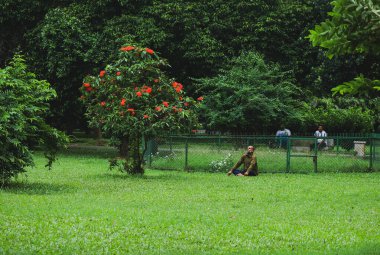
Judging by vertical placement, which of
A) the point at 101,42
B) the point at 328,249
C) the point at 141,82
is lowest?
the point at 328,249

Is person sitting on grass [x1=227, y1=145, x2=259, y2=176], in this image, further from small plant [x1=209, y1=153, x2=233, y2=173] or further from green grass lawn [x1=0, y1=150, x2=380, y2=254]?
green grass lawn [x1=0, y1=150, x2=380, y2=254]

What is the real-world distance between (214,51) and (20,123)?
59.9 feet

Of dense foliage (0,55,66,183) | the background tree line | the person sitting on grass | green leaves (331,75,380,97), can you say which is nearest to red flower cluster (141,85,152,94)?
the person sitting on grass

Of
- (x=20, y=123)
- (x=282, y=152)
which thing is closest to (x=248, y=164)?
(x=282, y=152)

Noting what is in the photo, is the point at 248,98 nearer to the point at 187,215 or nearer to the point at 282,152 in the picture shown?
the point at 282,152

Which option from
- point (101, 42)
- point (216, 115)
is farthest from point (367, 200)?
point (101, 42)

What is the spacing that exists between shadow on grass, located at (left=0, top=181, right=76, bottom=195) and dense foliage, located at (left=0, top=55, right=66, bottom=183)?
340mm

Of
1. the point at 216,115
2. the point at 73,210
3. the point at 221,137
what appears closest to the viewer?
the point at 73,210

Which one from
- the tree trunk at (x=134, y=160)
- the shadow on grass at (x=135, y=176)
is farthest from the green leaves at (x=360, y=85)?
the tree trunk at (x=134, y=160)

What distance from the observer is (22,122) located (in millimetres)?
16344

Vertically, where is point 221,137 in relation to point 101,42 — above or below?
below

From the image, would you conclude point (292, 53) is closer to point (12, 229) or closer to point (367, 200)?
point (367, 200)

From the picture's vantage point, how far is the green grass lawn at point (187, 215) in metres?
9.72

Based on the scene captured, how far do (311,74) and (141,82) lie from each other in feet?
50.4
